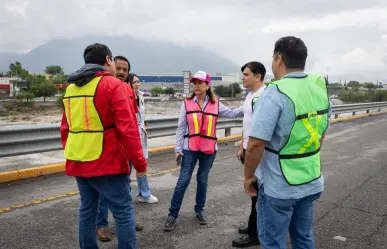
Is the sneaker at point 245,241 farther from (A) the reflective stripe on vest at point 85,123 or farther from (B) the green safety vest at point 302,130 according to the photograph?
(A) the reflective stripe on vest at point 85,123

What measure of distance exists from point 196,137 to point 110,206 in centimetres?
152

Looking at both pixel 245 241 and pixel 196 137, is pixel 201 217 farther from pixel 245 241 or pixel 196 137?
pixel 196 137

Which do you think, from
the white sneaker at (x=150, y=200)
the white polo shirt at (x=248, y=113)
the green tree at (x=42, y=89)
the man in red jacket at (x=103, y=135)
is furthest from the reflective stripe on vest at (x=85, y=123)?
the green tree at (x=42, y=89)

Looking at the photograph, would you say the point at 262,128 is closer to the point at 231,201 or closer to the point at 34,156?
the point at 231,201

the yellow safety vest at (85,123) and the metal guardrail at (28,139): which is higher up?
the yellow safety vest at (85,123)

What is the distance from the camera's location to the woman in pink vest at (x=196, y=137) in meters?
4.04

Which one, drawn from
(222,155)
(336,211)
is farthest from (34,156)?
(336,211)

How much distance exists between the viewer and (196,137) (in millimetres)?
4020

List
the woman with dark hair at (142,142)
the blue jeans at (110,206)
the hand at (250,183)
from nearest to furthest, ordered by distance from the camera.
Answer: the hand at (250,183), the blue jeans at (110,206), the woman with dark hair at (142,142)

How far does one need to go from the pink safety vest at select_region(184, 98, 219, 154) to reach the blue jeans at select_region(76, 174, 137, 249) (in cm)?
134

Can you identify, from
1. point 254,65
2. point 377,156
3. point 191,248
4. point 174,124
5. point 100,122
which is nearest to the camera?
point 100,122

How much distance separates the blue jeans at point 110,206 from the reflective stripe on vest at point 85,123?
0.75 ft

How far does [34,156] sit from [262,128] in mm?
6988

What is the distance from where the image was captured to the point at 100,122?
8.77 ft
